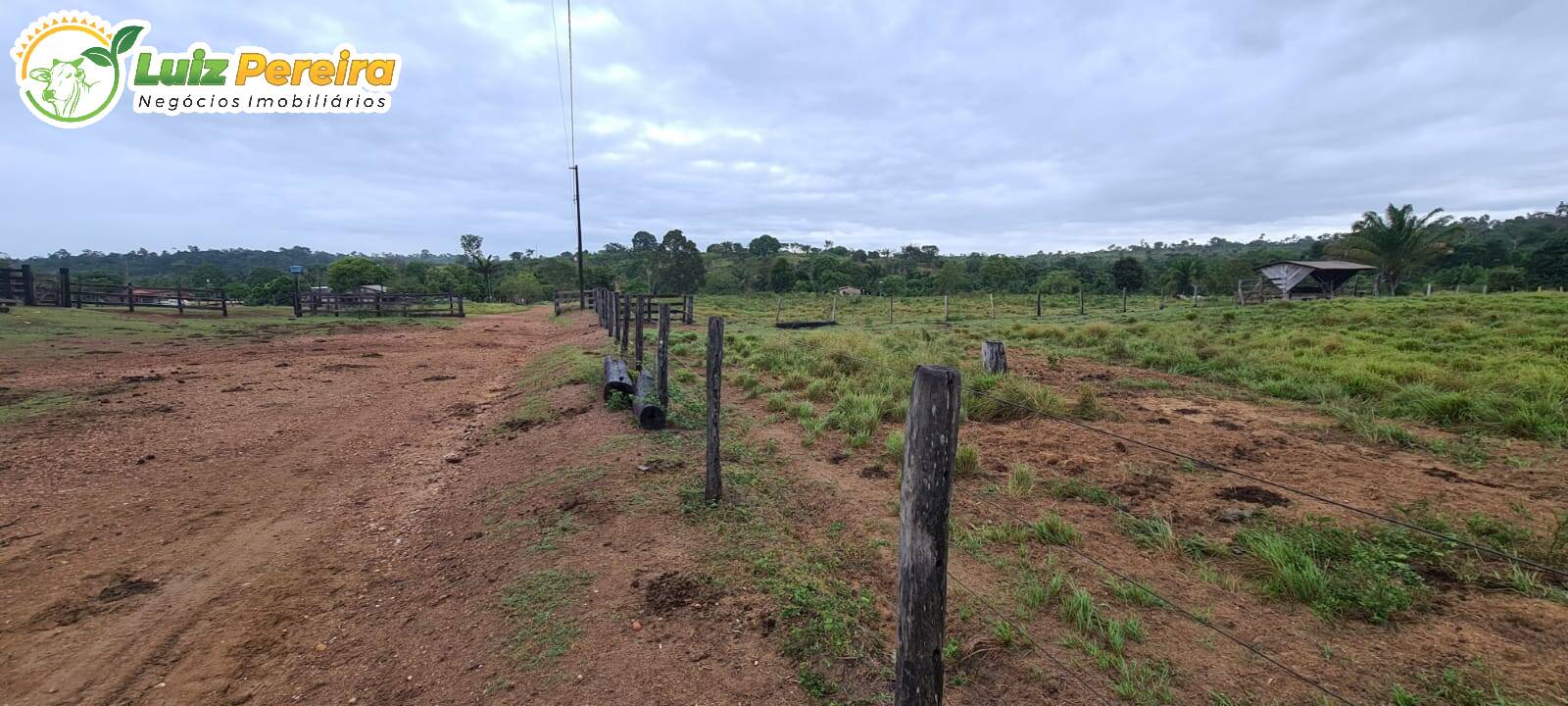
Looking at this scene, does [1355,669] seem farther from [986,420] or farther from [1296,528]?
[986,420]

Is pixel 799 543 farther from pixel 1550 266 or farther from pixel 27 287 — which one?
pixel 1550 266

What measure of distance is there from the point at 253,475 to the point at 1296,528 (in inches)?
374

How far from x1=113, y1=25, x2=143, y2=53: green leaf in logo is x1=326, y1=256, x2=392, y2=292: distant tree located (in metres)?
52.9

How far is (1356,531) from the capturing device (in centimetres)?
457

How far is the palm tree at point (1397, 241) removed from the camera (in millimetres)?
39500

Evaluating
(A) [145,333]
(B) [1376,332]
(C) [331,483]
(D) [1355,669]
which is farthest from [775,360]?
(A) [145,333]

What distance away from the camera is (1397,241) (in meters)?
40.3

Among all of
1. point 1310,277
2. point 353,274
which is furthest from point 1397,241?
point 353,274

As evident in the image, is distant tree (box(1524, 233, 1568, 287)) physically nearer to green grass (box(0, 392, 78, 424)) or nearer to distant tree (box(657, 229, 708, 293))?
distant tree (box(657, 229, 708, 293))

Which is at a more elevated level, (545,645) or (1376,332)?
(1376,332)

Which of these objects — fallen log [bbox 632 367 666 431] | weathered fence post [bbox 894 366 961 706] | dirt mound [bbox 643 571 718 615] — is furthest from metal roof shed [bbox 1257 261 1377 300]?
weathered fence post [bbox 894 366 961 706]

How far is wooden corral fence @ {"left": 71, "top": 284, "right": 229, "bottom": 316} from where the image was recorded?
84.0 feet

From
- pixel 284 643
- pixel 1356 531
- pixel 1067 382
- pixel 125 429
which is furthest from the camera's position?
pixel 1067 382

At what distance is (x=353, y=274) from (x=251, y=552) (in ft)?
234
